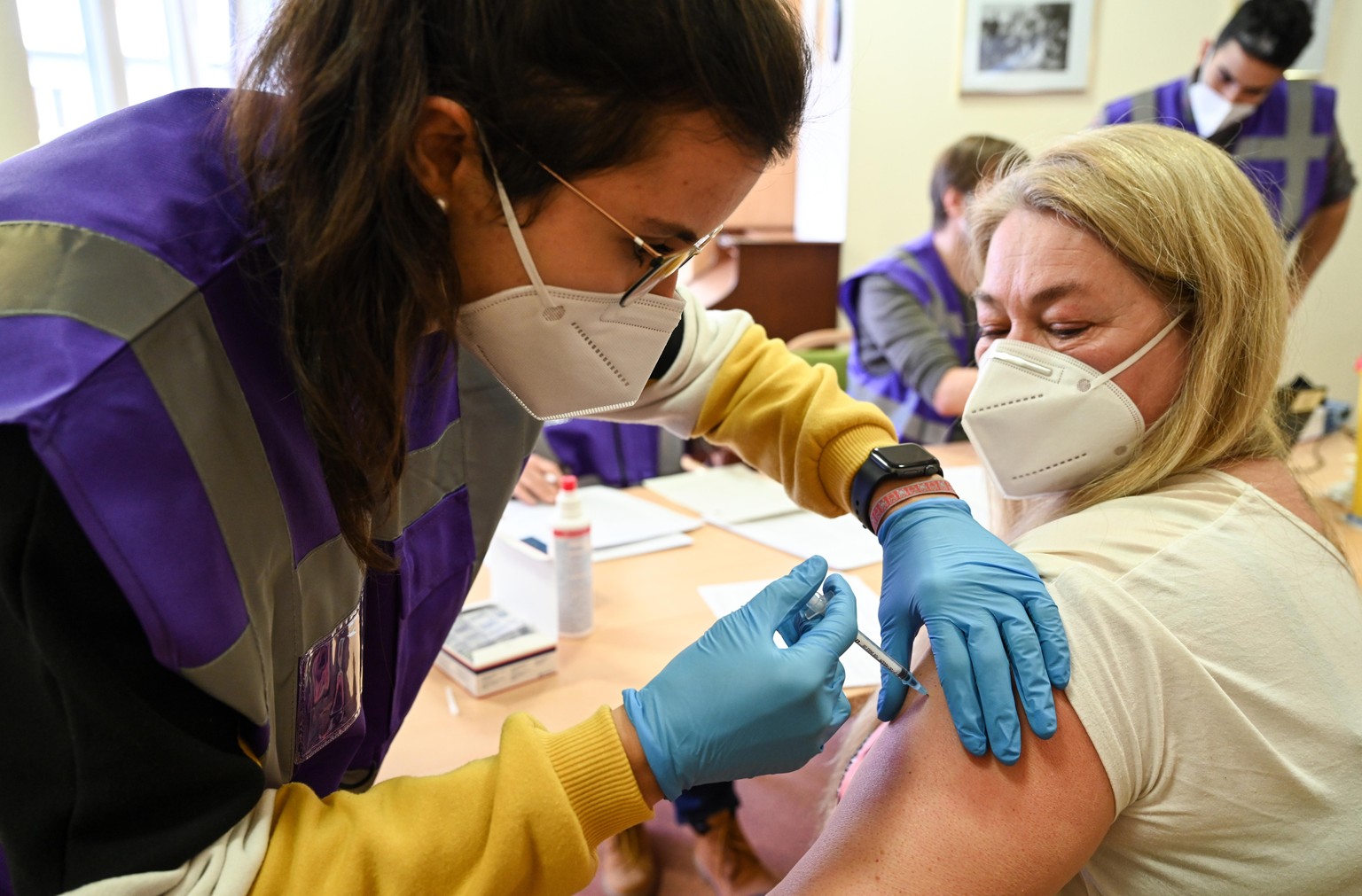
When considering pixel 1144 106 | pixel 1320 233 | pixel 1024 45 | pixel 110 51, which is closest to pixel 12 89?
pixel 110 51

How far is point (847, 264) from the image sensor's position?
4.16m

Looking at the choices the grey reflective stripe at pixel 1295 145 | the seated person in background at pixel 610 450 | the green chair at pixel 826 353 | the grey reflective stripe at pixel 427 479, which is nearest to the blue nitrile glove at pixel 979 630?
the grey reflective stripe at pixel 427 479

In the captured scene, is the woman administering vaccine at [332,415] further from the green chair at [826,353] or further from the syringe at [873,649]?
the green chair at [826,353]

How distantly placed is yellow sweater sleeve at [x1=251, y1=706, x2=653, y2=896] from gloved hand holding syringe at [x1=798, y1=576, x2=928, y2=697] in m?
0.27

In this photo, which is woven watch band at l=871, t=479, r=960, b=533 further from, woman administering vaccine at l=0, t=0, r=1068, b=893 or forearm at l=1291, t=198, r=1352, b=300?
forearm at l=1291, t=198, r=1352, b=300

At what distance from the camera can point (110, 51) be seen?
2262 mm

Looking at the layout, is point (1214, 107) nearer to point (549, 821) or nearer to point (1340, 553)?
point (1340, 553)

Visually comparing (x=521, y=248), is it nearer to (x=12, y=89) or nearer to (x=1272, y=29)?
(x=12, y=89)

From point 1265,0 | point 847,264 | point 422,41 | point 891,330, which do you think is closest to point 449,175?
point 422,41

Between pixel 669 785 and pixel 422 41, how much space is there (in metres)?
0.63

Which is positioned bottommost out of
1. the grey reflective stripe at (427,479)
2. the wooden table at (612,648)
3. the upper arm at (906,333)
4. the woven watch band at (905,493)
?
the wooden table at (612,648)

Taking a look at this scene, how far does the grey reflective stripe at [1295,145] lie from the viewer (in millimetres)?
3305

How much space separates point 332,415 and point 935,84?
12.8ft

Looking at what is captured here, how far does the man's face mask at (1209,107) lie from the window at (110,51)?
9.78 feet
